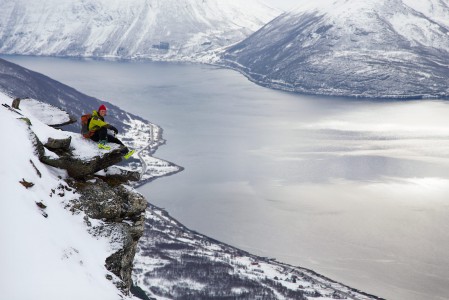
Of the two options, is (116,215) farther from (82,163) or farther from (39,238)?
(39,238)

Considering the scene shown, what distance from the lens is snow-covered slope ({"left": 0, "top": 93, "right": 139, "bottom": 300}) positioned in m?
13.6

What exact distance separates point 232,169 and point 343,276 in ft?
246

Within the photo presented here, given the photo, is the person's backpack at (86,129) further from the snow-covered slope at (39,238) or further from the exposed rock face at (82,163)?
the snow-covered slope at (39,238)

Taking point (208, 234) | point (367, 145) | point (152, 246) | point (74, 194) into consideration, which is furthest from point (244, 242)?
point (367, 145)

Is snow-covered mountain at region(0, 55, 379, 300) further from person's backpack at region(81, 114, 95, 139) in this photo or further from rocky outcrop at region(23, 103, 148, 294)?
person's backpack at region(81, 114, 95, 139)

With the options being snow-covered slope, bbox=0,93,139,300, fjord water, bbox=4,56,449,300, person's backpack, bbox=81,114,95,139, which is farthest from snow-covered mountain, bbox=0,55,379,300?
fjord water, bbox=4,56,449,300

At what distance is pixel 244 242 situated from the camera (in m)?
108

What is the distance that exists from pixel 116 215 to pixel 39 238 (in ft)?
15.1

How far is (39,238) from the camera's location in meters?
15.1

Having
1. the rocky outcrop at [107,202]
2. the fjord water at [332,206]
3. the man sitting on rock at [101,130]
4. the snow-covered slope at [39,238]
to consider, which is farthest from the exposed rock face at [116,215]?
the fjord water at [332,206]

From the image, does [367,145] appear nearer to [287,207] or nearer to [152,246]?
[287,207]

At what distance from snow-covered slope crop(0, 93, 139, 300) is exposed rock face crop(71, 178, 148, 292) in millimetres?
366

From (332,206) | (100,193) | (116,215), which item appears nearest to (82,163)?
(100,193)

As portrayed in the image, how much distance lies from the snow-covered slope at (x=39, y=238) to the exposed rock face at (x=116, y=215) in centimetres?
37
